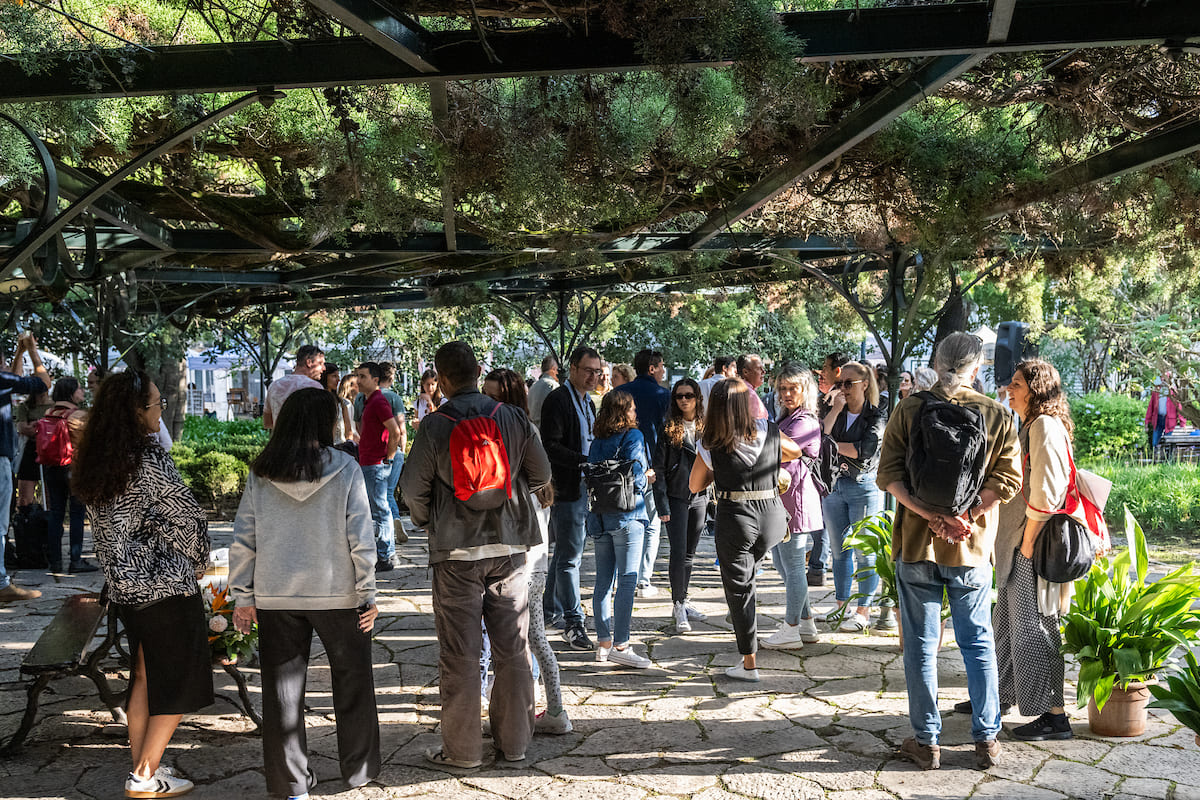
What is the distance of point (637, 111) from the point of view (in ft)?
12.3

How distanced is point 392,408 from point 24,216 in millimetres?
3091

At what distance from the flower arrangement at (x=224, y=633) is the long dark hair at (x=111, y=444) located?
3.00 ft

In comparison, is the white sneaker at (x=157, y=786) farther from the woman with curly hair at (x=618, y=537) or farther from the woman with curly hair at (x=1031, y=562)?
the woman with curly hair at (x=1031, y=562)

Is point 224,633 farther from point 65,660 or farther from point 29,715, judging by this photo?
point 29,715

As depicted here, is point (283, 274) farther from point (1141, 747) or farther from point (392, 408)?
point (1141, 747)

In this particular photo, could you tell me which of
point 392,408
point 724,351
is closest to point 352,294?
point 392,408

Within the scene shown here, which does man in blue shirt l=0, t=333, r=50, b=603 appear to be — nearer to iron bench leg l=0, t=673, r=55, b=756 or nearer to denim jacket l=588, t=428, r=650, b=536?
iron bench leg l=0, t=673, r=55, b=756

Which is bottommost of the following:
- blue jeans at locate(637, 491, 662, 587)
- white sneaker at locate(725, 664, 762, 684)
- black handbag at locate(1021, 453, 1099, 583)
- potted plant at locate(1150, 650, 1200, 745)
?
white sneaker at locate(725, 664, 762, 684)

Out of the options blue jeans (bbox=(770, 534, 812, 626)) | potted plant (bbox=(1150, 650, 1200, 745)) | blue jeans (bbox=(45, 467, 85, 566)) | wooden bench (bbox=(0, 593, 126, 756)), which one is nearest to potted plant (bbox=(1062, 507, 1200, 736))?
potted plant (bbox=(1150, 650, 1200, 745))

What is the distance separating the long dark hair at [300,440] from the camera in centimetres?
351

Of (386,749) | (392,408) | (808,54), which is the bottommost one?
(386,749)

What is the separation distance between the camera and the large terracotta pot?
420 cm

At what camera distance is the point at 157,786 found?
3.75 meters

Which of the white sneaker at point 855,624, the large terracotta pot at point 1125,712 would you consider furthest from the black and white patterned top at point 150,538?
the white sneaker at point 855,624
